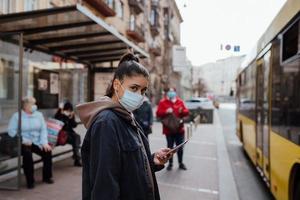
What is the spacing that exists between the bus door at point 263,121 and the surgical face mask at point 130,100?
13.4 ft

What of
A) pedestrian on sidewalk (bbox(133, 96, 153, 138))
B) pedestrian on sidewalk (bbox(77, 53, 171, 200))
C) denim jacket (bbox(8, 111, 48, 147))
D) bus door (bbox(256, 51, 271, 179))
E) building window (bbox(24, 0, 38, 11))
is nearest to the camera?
pedestrian on sidewalk (bbox(77, 53, 171, 200))

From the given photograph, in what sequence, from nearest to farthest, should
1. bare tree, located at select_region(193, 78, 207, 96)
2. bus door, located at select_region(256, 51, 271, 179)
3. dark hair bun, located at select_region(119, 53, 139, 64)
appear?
1. dark hair bun, located at select_region(119, 53, 139, 64)
2. bus door, located at select_region(256, 51, 271, 179)
3. bare tree, located at select_region(193, 78, 207, 96)

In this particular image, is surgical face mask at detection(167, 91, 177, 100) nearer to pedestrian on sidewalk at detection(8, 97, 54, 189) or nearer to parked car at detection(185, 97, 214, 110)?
pedestrian on sidewalk at detection(8, 97, 54, 189)

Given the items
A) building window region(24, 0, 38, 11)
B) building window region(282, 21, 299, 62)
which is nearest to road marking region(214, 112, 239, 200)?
building window region(282, 21, 299, 62)

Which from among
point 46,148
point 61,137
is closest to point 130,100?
point 46,148

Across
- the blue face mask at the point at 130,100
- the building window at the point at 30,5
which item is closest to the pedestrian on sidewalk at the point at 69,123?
the blue face mask at the point at 130,100

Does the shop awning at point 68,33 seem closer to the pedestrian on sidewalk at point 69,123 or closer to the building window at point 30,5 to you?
the pedestrian on sidewalk at point 69,123

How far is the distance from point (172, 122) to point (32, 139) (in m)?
2.87

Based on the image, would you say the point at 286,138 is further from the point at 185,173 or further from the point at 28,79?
the point at 28,79

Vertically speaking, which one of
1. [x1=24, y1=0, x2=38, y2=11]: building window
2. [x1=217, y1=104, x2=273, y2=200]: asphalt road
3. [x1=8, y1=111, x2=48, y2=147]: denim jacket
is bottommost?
[x1=217, y1=104, x2=273, y2=200]: asphalt road

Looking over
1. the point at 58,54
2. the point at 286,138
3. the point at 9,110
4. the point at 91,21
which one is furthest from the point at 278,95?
the point at 58,54

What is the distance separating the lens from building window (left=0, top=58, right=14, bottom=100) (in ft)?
24.3

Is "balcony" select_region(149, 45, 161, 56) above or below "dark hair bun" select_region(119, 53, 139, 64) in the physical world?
above

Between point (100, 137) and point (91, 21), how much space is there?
498cm
